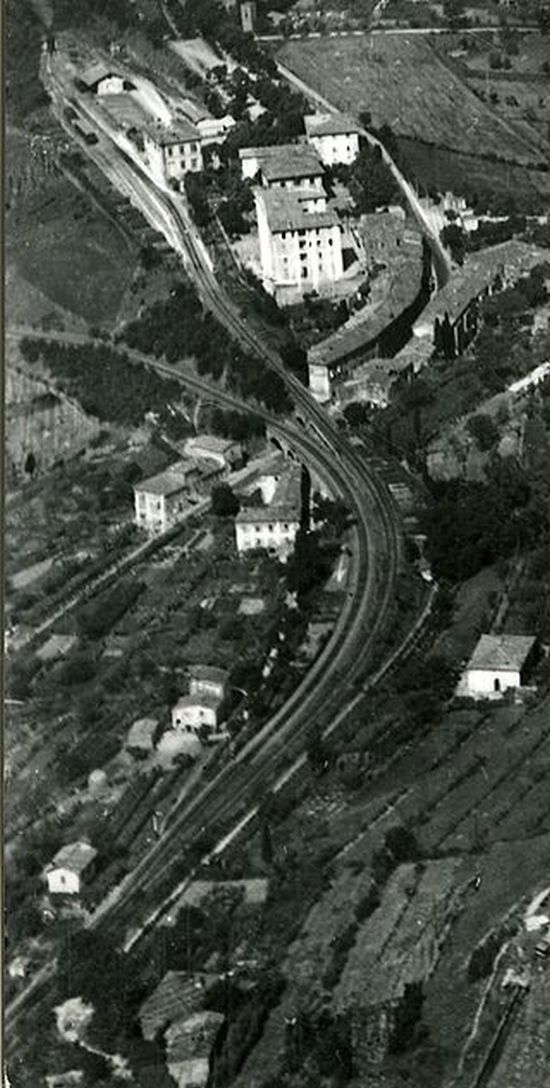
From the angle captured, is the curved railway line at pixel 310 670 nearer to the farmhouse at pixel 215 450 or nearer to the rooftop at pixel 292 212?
the farmhouse at pixel 215 450

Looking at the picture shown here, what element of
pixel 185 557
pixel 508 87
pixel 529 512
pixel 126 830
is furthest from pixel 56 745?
pixel 508 87

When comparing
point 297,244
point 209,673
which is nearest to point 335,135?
point 297,244

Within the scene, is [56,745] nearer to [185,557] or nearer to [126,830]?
[126,830]

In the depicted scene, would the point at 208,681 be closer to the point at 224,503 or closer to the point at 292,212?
the point at 224,503

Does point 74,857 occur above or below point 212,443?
below

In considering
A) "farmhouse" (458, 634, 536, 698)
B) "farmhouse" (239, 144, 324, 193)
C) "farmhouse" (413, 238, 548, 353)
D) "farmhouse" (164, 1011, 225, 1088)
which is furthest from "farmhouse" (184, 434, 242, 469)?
"farmhouse" (164, 1011, 225, 1088)

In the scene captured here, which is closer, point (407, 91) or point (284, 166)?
point (284, 166)

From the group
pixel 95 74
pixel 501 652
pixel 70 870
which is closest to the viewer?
pixel 70 870
